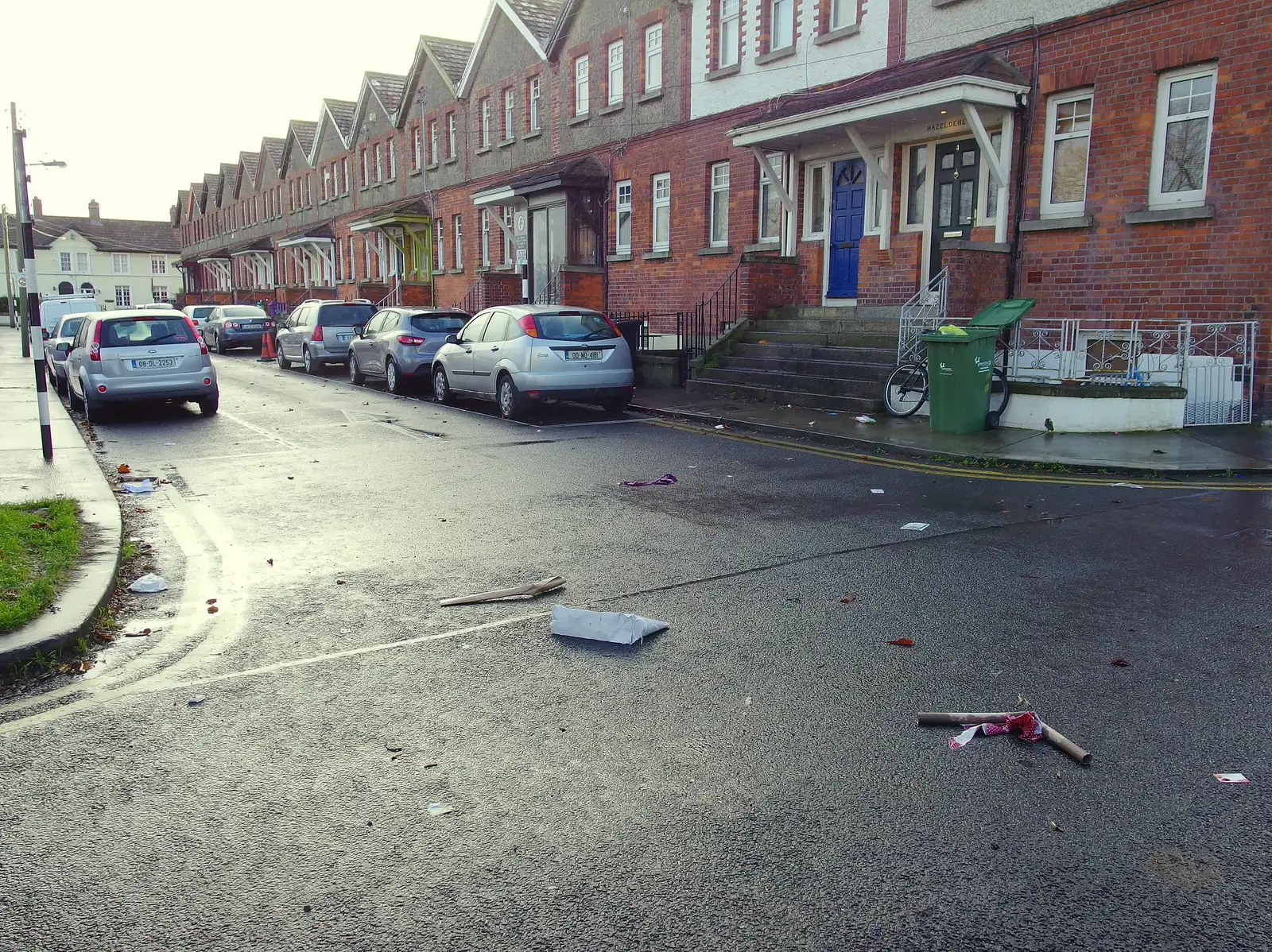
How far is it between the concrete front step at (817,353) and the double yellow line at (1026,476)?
4.01 m

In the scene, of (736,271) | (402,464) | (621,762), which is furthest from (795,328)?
(621,762)

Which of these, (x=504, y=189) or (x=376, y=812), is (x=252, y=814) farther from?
(x=504, y=189)

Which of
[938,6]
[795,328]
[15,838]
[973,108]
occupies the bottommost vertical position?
[15,838]

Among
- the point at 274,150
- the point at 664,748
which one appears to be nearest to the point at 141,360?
the point at 664,748

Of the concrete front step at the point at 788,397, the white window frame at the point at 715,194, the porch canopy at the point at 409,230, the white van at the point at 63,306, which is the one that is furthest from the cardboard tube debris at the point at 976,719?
the white van at the point at 63,306

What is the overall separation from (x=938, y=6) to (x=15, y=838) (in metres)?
17.3

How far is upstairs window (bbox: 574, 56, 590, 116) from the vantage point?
27.1 meters

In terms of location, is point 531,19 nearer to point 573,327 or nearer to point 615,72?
point 615,72

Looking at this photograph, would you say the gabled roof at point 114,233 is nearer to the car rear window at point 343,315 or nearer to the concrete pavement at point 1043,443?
the car rear window at point 343,315

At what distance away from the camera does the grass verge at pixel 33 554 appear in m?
5.28

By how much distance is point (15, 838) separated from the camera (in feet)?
11.0

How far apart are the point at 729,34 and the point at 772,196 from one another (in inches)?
156

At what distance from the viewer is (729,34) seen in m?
21.5

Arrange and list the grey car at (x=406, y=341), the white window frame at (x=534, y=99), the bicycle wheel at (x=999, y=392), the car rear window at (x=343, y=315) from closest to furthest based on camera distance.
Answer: the bicycle wheel at (x=999, y=392) < the grey car at (x=406, y=341) < the car rear window at (x=343, y=315) < the white window frame at (x=534, y=99)
